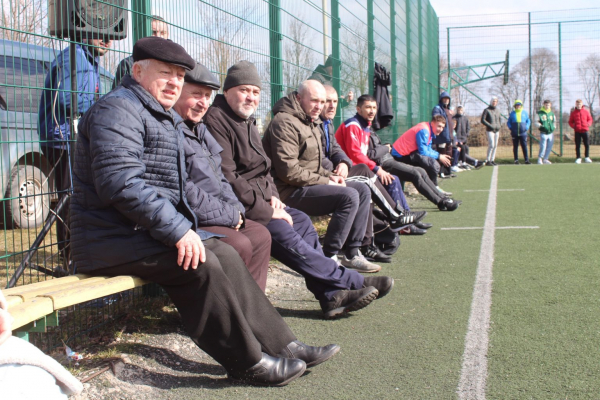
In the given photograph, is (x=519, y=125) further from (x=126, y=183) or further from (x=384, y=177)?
(x=126, y=183)

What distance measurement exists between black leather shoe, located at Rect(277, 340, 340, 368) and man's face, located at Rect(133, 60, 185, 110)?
1.34 meters

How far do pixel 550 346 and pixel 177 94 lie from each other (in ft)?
7.67

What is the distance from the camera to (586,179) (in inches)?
524

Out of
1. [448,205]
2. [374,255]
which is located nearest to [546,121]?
[448,205]

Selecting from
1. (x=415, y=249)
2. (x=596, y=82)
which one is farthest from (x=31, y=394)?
(x=596, y=82)

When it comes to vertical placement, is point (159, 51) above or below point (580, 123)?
below

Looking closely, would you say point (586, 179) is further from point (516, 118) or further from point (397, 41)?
point (516, 118)

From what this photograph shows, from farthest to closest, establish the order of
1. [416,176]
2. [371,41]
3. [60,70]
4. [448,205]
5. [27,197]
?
[371,41] → [448,205] → [416,176] → [60,70] → [27,197]

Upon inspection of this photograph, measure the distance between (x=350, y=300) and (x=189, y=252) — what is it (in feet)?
4.75

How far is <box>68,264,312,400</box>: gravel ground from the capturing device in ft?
9.69

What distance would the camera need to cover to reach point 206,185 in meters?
3.56

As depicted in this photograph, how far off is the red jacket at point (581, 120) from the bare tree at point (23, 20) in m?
18.6

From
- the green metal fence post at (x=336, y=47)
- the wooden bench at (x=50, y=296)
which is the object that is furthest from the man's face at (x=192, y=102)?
the green metal fence post at (x=336, y=47)

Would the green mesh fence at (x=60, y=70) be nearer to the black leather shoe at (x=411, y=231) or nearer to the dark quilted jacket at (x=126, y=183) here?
the dark quilted jacket at (x=126, y=183)
